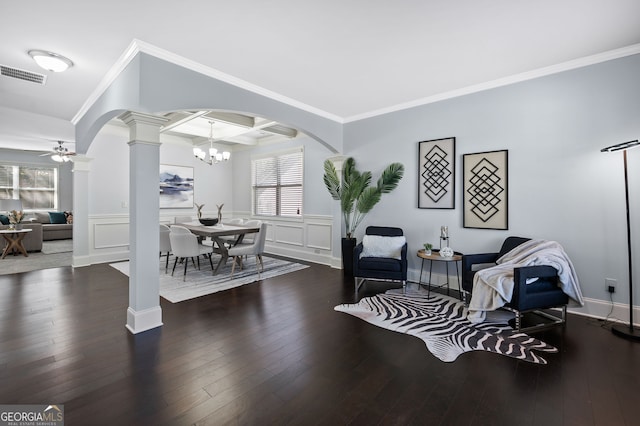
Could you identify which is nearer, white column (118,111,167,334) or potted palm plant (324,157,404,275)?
white column (118,111,167,334)

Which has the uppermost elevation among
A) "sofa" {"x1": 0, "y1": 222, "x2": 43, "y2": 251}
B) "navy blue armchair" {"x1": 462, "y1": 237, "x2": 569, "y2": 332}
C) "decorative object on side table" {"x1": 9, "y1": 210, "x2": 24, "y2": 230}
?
"decorative object on side table" {"x1": 9, "y1": 210, "x2": 24, "y2": 230}

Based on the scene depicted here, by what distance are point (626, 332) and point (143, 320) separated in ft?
15.1

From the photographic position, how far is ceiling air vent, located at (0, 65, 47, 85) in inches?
130

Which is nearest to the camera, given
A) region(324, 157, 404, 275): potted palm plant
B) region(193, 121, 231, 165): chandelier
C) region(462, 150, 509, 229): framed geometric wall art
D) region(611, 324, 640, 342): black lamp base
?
region(611, 324, 640, 342): black lamp base

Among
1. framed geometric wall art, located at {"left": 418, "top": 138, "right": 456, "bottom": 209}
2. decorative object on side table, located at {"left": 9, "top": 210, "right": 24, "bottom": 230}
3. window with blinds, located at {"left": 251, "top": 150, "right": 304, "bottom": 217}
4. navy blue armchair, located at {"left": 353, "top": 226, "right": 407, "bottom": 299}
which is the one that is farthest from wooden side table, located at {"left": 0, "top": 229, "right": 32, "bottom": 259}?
framed geometric wall art, located at {"left": 418, "top": 138, "right": 456, "bottom": 209}

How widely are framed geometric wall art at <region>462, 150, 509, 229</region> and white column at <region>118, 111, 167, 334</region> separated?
3.76 m

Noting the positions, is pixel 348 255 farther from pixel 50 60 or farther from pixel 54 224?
pixel 54 224

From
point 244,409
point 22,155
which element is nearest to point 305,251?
point 244,409

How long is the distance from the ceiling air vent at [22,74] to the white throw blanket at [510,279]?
18.5 ft

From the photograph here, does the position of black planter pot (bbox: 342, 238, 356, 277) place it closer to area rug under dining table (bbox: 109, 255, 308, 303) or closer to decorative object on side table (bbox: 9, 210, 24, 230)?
Result: area rug under dining table (bbox: 109, 255, 308, 303)

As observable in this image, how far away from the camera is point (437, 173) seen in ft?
13.5

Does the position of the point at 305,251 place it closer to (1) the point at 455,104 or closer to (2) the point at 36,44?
(1) the point at 455,104

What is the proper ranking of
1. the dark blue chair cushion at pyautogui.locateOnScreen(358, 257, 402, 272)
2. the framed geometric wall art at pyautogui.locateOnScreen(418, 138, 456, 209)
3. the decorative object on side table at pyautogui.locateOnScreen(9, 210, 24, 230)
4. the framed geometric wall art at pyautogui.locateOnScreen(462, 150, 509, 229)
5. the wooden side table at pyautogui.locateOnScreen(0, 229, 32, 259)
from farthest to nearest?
the decorative object on side table at pyautogui.locateOnScreen(9, 210, 24, 230) < the wooden side table at pyautogui.locateOnScreen(0, 229, 32, 259) < the framed geometric wall art at pyautogui.locateOnScreen(418, 138, 456, 209) < the dark blue chair cushion at pyautogui.locateOnScreen(358, 257, 402, 272) < the framed geometric wall art at pyautogui.locateOnScreen(462, 150, 509, 229)

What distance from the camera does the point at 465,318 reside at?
9.98 feet
